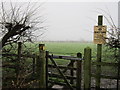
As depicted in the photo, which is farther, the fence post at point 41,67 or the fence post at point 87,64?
the fence post at point 41,67

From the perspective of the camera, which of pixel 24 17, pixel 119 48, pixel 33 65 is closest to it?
pixel 119 48

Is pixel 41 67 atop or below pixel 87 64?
below

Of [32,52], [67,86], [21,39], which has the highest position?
[21,39]

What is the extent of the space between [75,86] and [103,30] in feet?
6.23

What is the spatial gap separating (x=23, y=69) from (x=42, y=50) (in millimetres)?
896

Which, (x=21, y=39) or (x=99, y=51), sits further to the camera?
(x=21, y=39)

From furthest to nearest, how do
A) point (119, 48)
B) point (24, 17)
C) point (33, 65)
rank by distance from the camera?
point (33, 65) → point (24, 17) → point (119, 48)

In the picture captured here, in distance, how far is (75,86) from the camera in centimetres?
481

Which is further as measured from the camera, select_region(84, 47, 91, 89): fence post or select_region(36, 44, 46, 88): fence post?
select_region(36, 44, 46, 88): fence post

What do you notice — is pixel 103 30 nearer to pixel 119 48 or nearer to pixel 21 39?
pixel 119 48

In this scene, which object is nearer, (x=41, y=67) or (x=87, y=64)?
(x=87, y=64)

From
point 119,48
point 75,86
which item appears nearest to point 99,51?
point 119,48

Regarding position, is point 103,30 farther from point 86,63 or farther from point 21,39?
point 21,39

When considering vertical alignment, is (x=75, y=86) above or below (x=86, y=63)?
below
